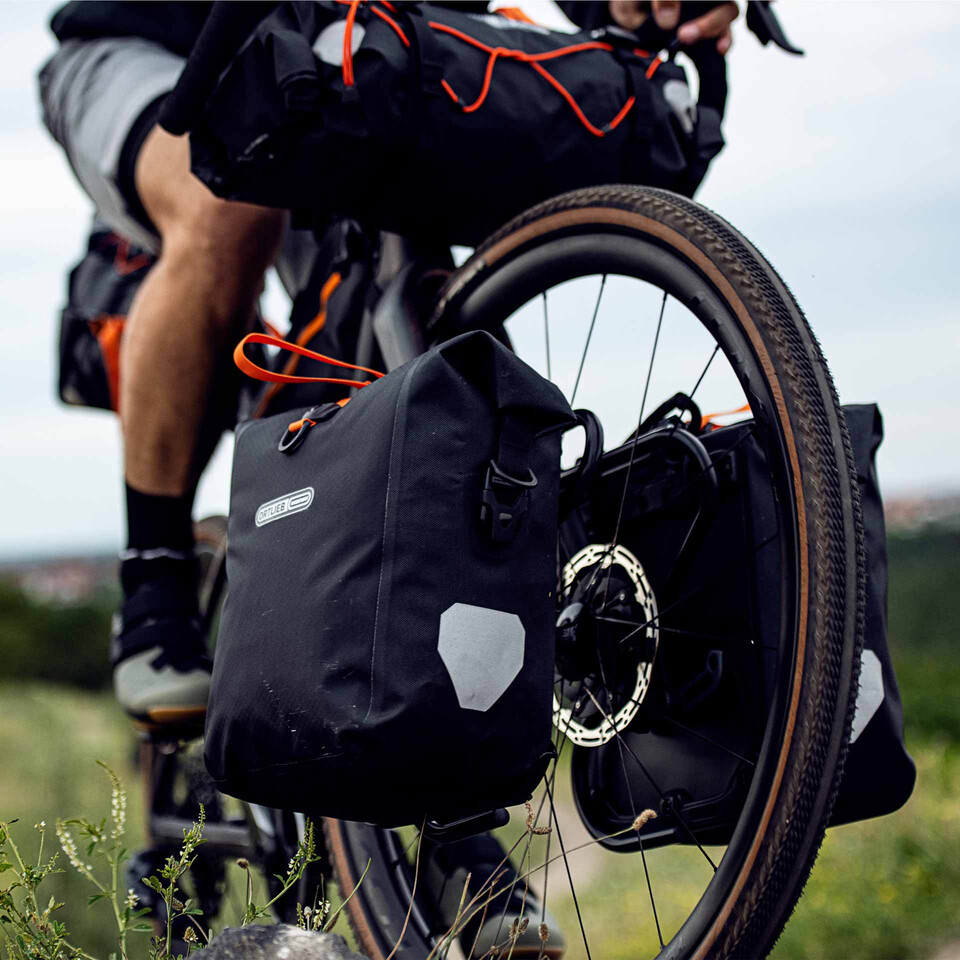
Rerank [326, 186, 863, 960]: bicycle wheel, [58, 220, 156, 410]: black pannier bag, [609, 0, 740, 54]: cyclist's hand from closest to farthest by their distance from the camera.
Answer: [326, 186, 863, 960]: bicycle wheel → [609, 0, 740, 54]: cyclist's hand → [58, 220, 156, 410]: black pannier bag

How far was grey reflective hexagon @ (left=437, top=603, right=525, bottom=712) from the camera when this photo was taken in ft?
2.95

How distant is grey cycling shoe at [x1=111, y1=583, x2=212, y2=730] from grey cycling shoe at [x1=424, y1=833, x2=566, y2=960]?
19.1 inches

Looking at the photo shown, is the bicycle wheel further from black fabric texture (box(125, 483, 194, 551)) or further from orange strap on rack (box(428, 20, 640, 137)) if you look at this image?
black fabric texture (box(125, 483, 194, 551))

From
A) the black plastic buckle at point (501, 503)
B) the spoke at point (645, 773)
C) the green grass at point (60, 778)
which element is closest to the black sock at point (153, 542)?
the spoke at point (645, 773)

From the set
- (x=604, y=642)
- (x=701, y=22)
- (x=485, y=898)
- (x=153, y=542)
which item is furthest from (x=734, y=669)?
(x=153, y=542)

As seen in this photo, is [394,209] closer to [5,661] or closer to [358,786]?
[358,786]

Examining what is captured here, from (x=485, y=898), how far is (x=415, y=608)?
511 mm

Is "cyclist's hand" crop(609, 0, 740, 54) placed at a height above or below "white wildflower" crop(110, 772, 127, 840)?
above

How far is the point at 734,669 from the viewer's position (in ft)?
3.41

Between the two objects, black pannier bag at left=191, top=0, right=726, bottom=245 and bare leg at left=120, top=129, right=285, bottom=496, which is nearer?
black pannier bag at left=191, top=0, right=726, bottom=245

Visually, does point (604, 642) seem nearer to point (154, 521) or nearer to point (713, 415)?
point (713, 415)

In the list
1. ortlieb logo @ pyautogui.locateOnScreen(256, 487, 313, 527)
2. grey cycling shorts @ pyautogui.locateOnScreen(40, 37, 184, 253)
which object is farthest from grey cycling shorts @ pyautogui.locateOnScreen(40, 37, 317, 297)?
ortlieb logo @ pyautogui.locateOnScreen(256, 487, 313, 527)

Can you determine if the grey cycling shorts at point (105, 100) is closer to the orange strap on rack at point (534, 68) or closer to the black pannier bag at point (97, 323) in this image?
the black pannier bag at point (97, 323)

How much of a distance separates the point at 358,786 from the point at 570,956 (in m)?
3.91
